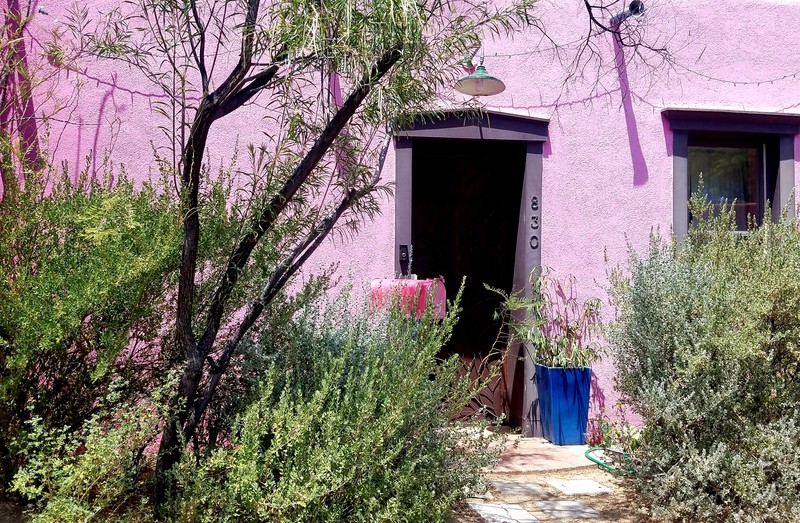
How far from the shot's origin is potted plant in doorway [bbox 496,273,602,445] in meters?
5.11

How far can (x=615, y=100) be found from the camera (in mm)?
5570

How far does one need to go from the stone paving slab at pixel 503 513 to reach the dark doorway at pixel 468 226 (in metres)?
2.07

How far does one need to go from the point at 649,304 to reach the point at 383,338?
1.50 metres

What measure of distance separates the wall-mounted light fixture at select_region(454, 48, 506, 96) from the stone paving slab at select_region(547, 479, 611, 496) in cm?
266

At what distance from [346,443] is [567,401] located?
9.85ft

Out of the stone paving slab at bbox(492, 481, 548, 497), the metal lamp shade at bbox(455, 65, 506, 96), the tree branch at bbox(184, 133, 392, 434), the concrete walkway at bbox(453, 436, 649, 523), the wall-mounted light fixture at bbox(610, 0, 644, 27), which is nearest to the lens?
the tree branch at bbox(184, 133, 392, 434)

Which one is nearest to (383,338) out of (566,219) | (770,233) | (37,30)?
(770,233)

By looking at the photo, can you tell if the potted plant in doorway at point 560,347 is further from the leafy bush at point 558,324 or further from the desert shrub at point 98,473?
the desert shrub at point 98,473

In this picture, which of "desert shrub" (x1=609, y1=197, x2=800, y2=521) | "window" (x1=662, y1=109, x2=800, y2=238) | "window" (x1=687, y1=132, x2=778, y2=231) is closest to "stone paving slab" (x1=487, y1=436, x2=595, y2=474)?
"desert shrub" (x1=609, y1=197, x2=800, y2=521)

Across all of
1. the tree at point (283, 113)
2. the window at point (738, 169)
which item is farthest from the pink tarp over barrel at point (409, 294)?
the window at point (738, 169)

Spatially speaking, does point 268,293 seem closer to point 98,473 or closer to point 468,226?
point 98,473

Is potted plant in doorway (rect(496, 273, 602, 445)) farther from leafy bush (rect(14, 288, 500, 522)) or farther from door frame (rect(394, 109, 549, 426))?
leafy bush (rect(14, 288, 500, 522))

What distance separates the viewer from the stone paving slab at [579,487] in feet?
13.3

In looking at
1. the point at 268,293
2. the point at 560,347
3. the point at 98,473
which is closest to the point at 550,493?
the point at 560,347
